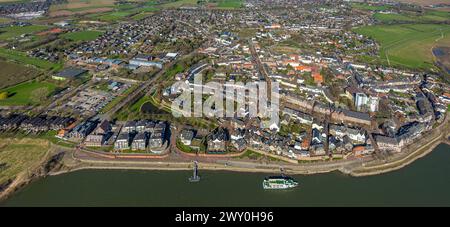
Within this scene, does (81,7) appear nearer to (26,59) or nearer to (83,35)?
(83,35)

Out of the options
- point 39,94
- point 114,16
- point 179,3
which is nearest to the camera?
point 39,94

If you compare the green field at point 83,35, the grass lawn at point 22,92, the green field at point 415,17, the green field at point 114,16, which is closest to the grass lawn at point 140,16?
the green field at point 114,16

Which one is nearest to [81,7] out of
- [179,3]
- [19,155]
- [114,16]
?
[114,16]

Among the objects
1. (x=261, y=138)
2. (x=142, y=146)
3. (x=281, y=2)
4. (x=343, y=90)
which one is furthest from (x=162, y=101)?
(x=281, y=2)

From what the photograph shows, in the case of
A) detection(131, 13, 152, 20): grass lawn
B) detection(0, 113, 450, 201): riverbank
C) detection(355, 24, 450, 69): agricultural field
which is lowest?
detection(0, 113, 450, 201): riverbank

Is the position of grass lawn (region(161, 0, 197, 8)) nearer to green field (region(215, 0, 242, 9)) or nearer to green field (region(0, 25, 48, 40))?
green field (region(215, 0, 242, 9))

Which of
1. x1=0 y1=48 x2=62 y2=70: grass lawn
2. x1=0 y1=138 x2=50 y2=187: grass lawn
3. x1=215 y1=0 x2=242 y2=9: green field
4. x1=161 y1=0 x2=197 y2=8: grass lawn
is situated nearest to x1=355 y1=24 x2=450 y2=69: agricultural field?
x1=215 y1=0 x2=242 y2=9: green field
